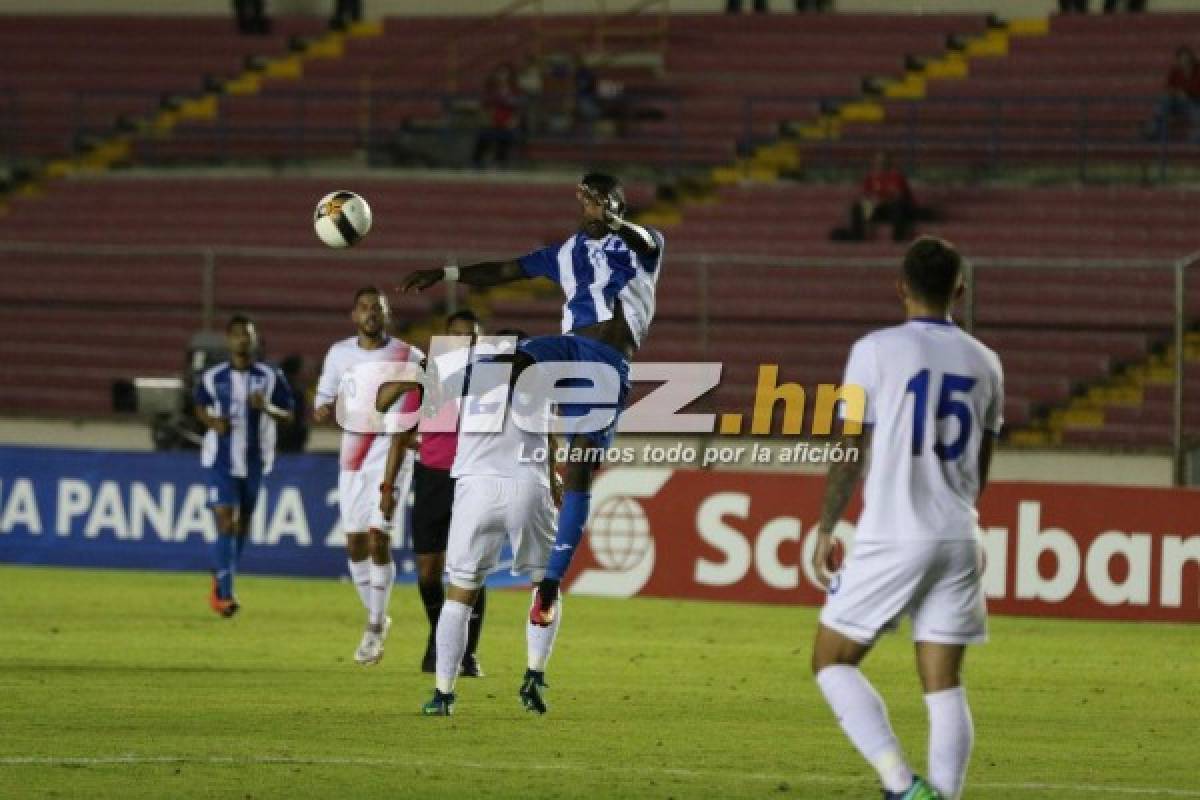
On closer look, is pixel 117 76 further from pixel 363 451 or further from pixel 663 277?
pixel 363 451

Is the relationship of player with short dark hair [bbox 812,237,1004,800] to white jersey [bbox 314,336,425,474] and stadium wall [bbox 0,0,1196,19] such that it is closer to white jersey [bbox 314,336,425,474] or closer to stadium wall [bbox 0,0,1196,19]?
white jersey [bbox 314,336,425,474]

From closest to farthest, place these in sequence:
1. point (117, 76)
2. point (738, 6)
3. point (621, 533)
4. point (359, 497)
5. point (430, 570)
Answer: point (430, 570)
point (359, 497)
point (621, 533)
point (738, 6)
point (117, 76)

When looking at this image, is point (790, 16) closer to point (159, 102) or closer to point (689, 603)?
point (159, 102)

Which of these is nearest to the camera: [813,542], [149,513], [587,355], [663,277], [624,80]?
[587,355]

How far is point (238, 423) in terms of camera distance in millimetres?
19469

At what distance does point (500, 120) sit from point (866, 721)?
2506 cm

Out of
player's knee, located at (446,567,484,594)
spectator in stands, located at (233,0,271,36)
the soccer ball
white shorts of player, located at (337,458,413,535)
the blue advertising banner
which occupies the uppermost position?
spectator in stands, located at (233,0,271,36)

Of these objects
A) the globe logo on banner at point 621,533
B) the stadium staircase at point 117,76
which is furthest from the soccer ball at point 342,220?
the stadium staircase at point 117,76

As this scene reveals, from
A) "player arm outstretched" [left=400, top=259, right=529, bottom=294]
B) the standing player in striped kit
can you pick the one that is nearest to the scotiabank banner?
the standing player in striped kit

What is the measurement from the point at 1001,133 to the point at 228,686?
18714 mm

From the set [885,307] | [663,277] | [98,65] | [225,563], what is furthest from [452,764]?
[98,65]

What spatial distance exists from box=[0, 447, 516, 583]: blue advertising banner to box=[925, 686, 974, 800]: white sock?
14.4 metres

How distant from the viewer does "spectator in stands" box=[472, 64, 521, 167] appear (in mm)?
32594

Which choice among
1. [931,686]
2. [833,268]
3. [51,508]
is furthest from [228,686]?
[833,268]
